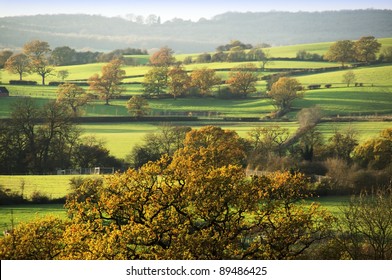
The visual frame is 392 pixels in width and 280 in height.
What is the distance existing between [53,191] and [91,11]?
3.11 metres

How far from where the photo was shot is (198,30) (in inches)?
548

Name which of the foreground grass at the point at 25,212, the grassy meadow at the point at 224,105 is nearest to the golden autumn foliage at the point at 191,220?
the foreground grass at the point at 25,212

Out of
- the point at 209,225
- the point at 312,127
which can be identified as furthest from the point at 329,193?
the point at 209,225

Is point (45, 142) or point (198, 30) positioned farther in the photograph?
point (198, 30)

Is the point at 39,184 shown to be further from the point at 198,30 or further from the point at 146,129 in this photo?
the point at 198,30

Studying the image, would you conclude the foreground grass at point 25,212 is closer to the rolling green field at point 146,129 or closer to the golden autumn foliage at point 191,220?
the golden autumn foliage at point 191,220

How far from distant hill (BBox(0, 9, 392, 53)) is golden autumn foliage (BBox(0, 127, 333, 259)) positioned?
3.71m

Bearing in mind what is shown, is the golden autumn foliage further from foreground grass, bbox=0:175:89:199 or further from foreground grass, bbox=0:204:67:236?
foreground grass, bbox=0:175:89:199

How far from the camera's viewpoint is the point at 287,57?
14938 mm

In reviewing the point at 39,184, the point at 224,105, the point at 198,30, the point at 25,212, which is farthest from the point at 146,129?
the point at 25,212

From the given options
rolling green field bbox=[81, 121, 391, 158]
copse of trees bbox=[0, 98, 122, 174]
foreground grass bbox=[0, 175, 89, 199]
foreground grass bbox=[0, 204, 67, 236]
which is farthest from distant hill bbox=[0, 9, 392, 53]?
foreground grass bbox=[0, 204, 67, 236]

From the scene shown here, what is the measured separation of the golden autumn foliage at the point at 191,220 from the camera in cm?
934

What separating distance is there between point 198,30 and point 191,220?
5.12 m

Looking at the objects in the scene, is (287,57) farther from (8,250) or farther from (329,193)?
(8,250)
